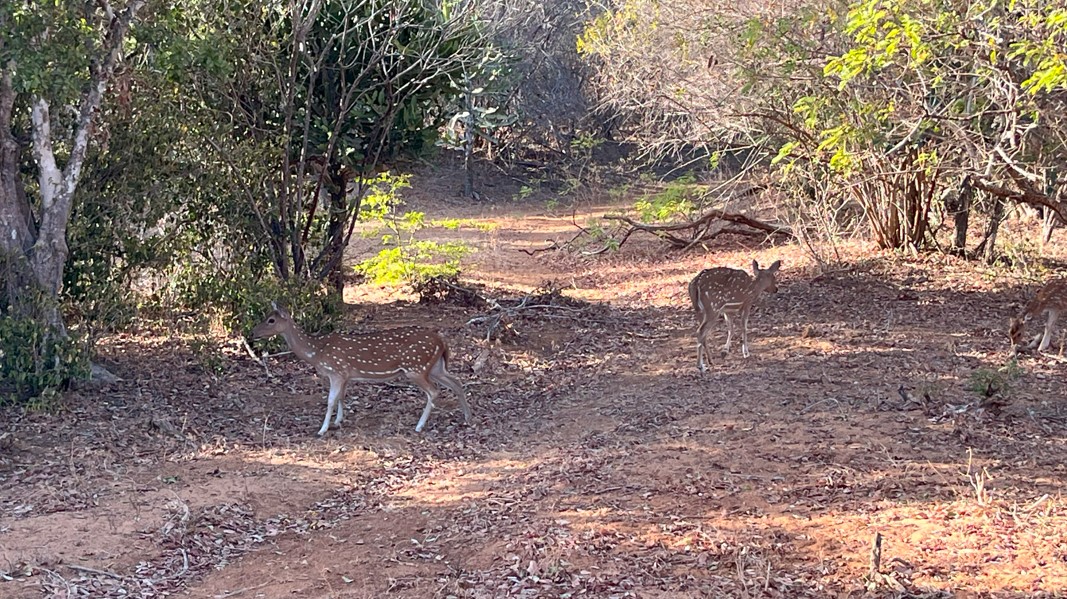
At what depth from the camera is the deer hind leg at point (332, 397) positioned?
1019cm

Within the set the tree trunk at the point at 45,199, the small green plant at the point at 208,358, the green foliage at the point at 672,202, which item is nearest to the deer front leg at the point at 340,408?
the small green plant at the point at 208,358

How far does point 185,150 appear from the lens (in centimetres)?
1233

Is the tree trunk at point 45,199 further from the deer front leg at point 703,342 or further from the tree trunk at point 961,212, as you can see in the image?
the tree trunk at point 961,212

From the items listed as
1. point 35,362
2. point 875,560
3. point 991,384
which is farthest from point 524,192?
point 875,560

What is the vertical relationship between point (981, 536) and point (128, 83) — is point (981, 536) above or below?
below

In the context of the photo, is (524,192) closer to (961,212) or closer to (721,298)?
(961,212)

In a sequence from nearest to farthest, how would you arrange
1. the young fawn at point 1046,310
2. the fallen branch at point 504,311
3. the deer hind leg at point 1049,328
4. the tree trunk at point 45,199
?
the tree trunk at point 45,199 → the young fawn at point 1046,310 → the deer hind leg at point 1049,328 → the fallen branch at point 504,311

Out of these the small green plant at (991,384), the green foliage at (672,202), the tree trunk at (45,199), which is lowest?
the small green plant at (991,384)

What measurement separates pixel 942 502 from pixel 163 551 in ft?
17.5

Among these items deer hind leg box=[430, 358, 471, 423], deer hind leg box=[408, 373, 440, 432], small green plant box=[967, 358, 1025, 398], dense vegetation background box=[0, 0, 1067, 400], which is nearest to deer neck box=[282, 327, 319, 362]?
deer hind leg box=[408, 373, 440, 432]

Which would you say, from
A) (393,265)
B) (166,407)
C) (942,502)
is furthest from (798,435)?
(393,265)

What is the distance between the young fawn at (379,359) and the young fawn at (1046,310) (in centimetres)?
657

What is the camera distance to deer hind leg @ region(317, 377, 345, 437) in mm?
10188

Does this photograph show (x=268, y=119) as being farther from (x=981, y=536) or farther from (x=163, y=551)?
(x=981, y=536)
